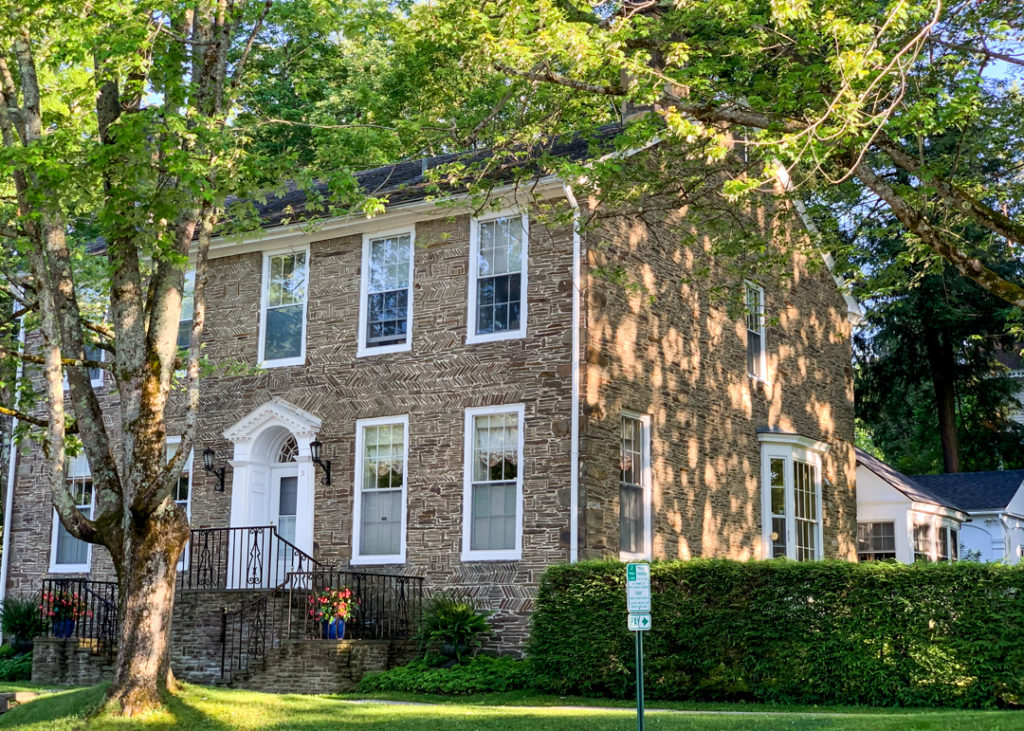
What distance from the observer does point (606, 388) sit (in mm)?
17781

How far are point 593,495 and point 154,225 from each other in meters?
7.16

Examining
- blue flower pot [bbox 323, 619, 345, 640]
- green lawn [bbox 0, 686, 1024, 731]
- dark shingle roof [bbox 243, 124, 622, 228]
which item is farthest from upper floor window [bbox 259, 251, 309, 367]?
green lawn [bbox 0, 686, 1024, 731]

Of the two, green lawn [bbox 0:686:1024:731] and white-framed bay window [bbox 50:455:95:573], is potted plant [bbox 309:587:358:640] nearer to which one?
green lawn [bbox 0:686:1024:731]

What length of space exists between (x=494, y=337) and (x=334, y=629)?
4775 mm

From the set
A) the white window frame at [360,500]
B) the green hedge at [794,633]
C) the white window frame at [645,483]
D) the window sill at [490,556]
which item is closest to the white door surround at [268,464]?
the white window frame at [360,500]

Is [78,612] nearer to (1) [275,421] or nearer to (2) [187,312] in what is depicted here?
(1) [275,421]

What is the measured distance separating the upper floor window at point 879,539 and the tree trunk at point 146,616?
18.4m

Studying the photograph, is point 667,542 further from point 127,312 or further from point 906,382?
point 906,382

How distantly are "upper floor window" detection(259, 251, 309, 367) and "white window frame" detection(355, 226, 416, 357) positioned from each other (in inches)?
45.2

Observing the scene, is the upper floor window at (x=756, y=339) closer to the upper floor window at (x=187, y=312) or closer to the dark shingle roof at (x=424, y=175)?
the dark shingle roof at (x=424, y=175)

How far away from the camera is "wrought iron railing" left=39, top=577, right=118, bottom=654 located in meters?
19.6

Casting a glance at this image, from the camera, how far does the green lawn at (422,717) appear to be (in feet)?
38.9

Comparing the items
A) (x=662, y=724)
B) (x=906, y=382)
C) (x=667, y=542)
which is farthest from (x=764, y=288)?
(x=906, y=382)

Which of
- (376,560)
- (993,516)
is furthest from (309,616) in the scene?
(993,516)
